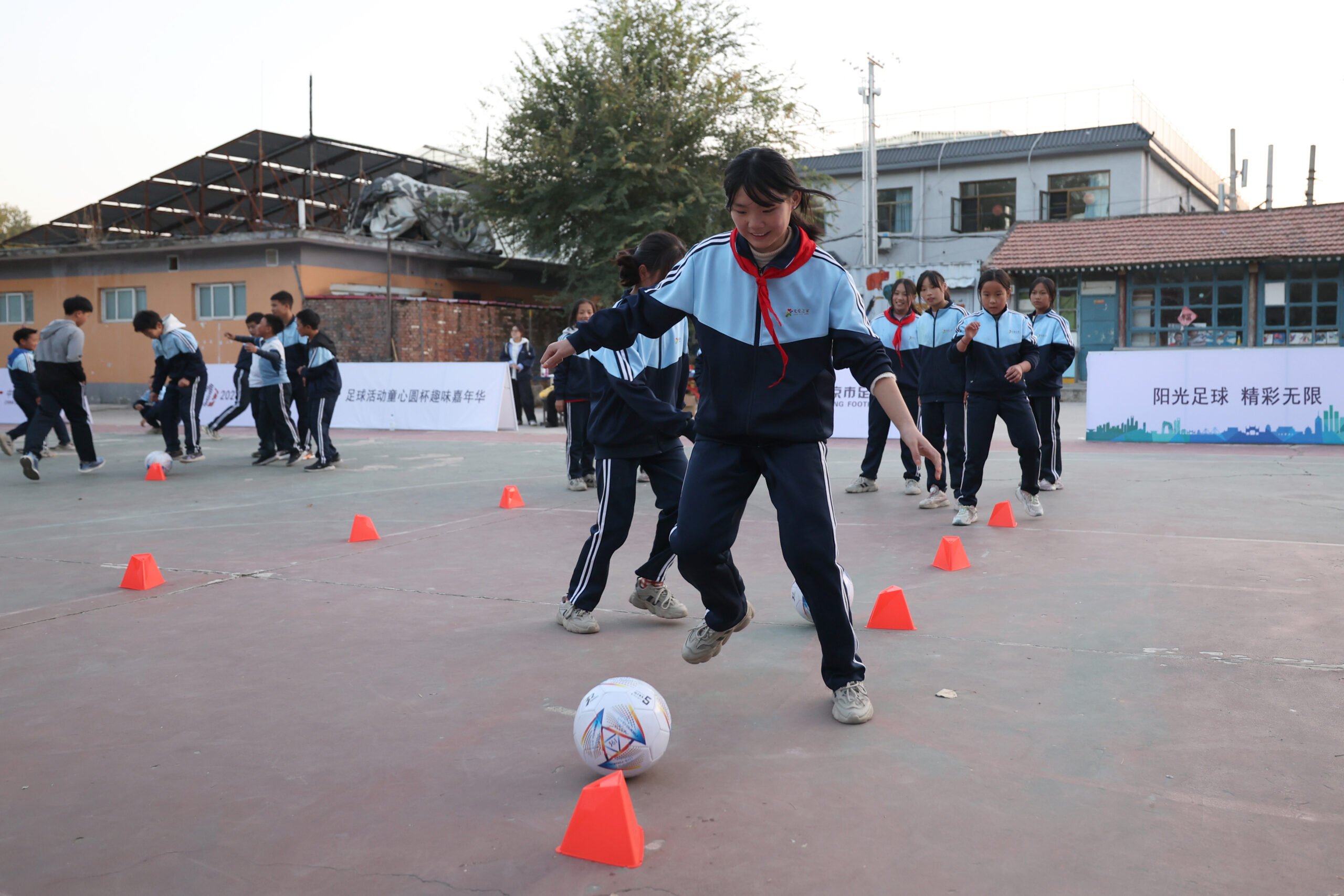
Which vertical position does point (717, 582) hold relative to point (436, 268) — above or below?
below

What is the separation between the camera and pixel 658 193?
2509 centimetres

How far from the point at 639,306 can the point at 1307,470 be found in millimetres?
A: 9518

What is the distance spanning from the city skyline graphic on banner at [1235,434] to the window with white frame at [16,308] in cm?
2971

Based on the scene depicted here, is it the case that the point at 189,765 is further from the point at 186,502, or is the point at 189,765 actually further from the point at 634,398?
the point at 186,502

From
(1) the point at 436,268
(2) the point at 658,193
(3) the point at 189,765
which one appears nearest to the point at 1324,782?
(3) the point at 189,765

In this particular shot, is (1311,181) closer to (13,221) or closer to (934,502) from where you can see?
(934,502)

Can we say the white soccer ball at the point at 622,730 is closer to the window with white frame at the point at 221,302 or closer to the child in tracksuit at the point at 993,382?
the child in tracksuit at the point at 993,382

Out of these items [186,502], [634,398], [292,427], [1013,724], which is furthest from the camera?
[292,427]

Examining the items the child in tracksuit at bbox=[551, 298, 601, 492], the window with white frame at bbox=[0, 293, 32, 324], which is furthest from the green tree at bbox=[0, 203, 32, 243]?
the child in tracksuit at bbox=[551, 298, 601, 492]

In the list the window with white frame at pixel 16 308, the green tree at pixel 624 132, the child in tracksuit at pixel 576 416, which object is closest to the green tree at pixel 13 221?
the window with white frame at pixel 16 308

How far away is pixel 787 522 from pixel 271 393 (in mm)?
10095

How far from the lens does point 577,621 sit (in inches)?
175

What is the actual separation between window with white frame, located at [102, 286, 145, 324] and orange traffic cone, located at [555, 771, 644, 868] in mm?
29110

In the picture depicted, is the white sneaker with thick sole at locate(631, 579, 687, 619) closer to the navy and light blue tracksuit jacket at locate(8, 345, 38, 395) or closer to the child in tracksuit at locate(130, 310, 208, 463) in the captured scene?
the child in tracksuit at locate(130, 310, 208, 463)
